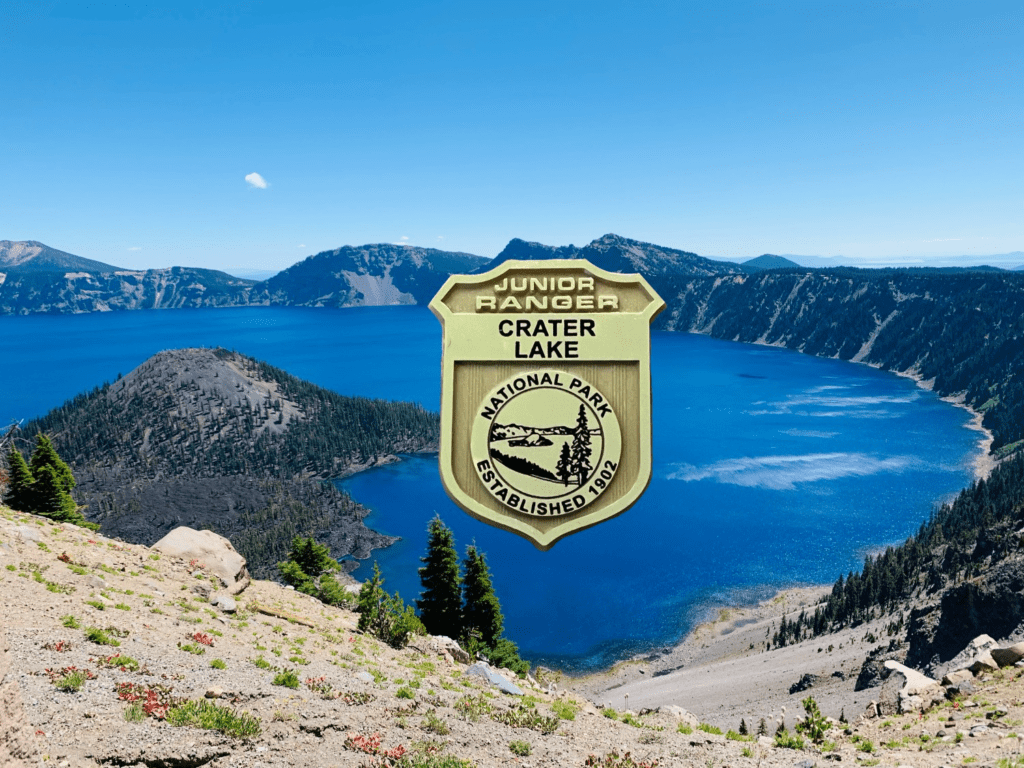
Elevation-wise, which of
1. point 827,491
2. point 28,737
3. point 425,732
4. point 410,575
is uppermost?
point 28,737

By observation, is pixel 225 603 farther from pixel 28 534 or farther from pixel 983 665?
pixel 983 665

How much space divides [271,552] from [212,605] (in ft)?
223

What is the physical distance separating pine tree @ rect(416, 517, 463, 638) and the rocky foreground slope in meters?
12.2

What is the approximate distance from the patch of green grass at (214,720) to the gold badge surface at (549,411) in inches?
384

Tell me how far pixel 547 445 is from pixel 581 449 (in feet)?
1.16

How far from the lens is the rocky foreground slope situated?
38.7ft

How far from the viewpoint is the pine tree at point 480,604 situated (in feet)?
127

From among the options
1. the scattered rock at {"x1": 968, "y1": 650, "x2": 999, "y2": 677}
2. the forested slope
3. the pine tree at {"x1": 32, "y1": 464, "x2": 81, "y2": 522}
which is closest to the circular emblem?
the scattered rock at {"x1": 968, "y1": 650, "x2": 999, "y2": 677}

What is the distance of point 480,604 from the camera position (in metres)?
39.2

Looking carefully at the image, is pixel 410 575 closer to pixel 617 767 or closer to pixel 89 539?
pixel 89 539

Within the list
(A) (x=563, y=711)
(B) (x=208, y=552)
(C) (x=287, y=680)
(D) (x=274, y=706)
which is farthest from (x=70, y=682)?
(B) (x=208, y=552)

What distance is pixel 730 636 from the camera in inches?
2598

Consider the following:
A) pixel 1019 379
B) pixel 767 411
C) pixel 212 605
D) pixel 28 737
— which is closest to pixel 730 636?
pixel 212 605

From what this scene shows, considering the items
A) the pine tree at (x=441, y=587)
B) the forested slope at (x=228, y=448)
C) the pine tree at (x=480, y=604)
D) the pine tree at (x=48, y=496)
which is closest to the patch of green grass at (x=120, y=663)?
the pine tree at (x=441, y=587)
